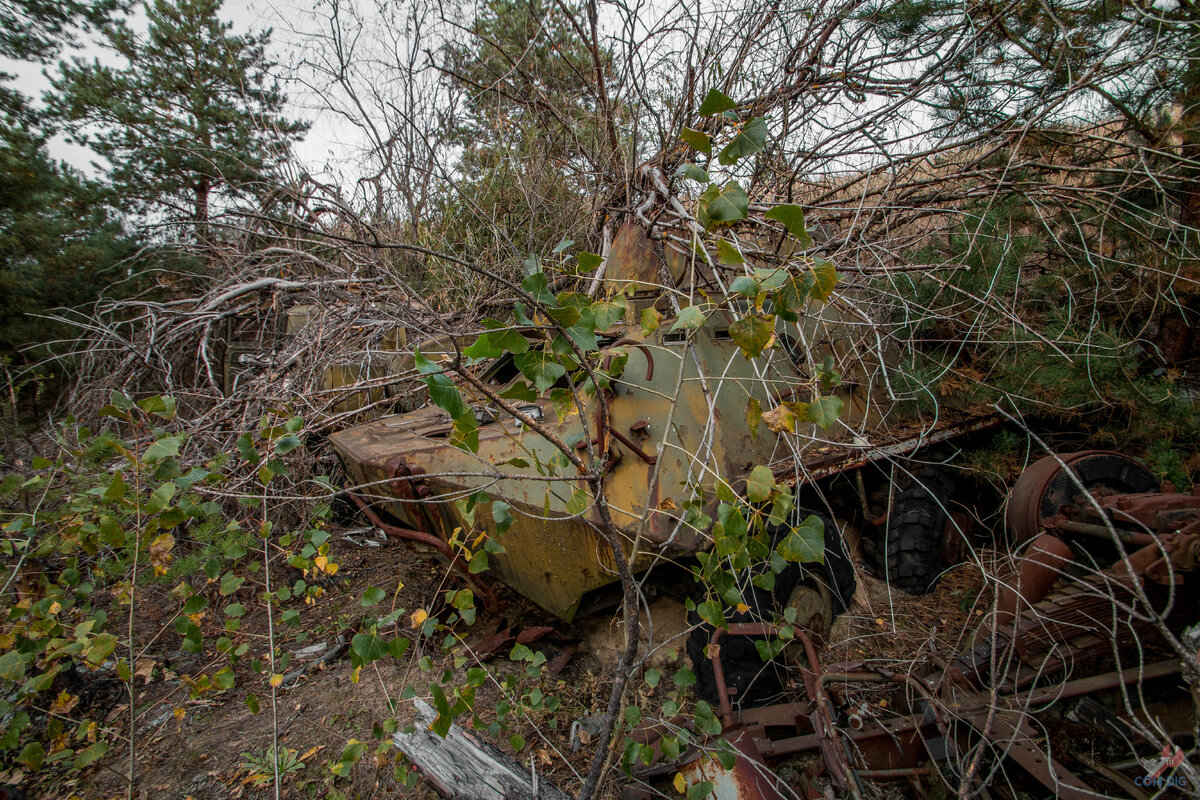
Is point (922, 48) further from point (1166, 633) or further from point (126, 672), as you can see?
point (126, 672)

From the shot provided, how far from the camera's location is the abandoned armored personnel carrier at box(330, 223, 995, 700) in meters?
2.40

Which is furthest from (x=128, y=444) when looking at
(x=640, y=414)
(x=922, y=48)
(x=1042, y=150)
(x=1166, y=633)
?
(x=1042, y=150)

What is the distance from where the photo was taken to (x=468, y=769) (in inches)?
90.4

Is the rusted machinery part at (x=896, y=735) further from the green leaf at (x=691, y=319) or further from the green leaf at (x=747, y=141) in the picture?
the green leaf at (x=747, y=141)

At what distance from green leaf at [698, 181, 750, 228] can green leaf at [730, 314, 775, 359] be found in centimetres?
24

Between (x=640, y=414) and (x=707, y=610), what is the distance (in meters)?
1.32

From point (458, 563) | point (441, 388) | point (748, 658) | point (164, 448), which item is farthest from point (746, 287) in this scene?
point (458, 563)

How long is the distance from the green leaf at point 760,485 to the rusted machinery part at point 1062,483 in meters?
2.31

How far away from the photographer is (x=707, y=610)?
5.08 feet

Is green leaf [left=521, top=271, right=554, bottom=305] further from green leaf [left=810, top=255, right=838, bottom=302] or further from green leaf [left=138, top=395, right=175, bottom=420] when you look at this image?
green leaf [left=138, top=395, right=175, bottom=420]

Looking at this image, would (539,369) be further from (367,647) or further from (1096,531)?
(1096,531)

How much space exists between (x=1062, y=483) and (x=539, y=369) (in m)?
3.16

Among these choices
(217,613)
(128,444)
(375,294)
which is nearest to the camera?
(128,444)

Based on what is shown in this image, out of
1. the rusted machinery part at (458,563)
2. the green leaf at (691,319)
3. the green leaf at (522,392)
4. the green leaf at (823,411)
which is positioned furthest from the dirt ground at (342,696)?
the green leaf at (691,319)
